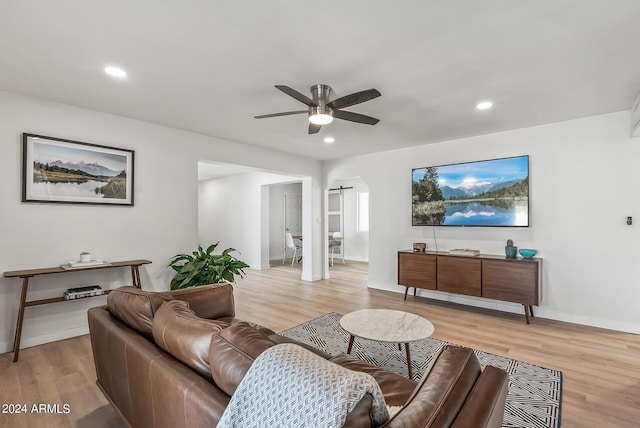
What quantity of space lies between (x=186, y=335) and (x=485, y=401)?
43.6 inches

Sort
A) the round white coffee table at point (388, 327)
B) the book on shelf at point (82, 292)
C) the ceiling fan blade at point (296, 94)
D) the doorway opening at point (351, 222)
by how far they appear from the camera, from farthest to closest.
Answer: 1. the doorway opening at point (351, 222)
2. the book on shelf at point (82, 292)
3. the ceiling fan blade at point (296, 94)
4. the round white coffee table at point (388, 327)

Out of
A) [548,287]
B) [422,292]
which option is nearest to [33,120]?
[422,292]

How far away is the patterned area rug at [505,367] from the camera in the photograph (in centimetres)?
192

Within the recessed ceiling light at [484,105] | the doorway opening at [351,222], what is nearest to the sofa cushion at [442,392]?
the recessed ceiling light at [484,105]

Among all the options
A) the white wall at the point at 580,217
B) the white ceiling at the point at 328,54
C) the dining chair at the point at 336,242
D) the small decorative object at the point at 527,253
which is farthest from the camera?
the dining chair at the point at 336,242

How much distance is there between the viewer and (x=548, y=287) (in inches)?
149

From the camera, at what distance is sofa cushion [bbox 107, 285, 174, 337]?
154 centimetres

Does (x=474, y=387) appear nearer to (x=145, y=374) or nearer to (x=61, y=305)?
(x=145, y=374)

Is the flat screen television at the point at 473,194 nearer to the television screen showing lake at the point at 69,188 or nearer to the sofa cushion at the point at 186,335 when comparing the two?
the sofa cushion at the point at 186,335

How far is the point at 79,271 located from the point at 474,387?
12.4ft

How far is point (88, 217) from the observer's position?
330 centimetres

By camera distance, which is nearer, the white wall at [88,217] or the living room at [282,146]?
the living room at [282,146]

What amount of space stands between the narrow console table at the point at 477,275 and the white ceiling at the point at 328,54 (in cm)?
177

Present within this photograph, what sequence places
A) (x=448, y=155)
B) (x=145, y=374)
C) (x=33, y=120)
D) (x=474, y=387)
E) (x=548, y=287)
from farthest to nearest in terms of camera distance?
1. (x=448, y=155)
2. (x=548, y=287)
3. (x=33, y=120)
4. (x=145, y=374)
5. (x=474, y=387)
